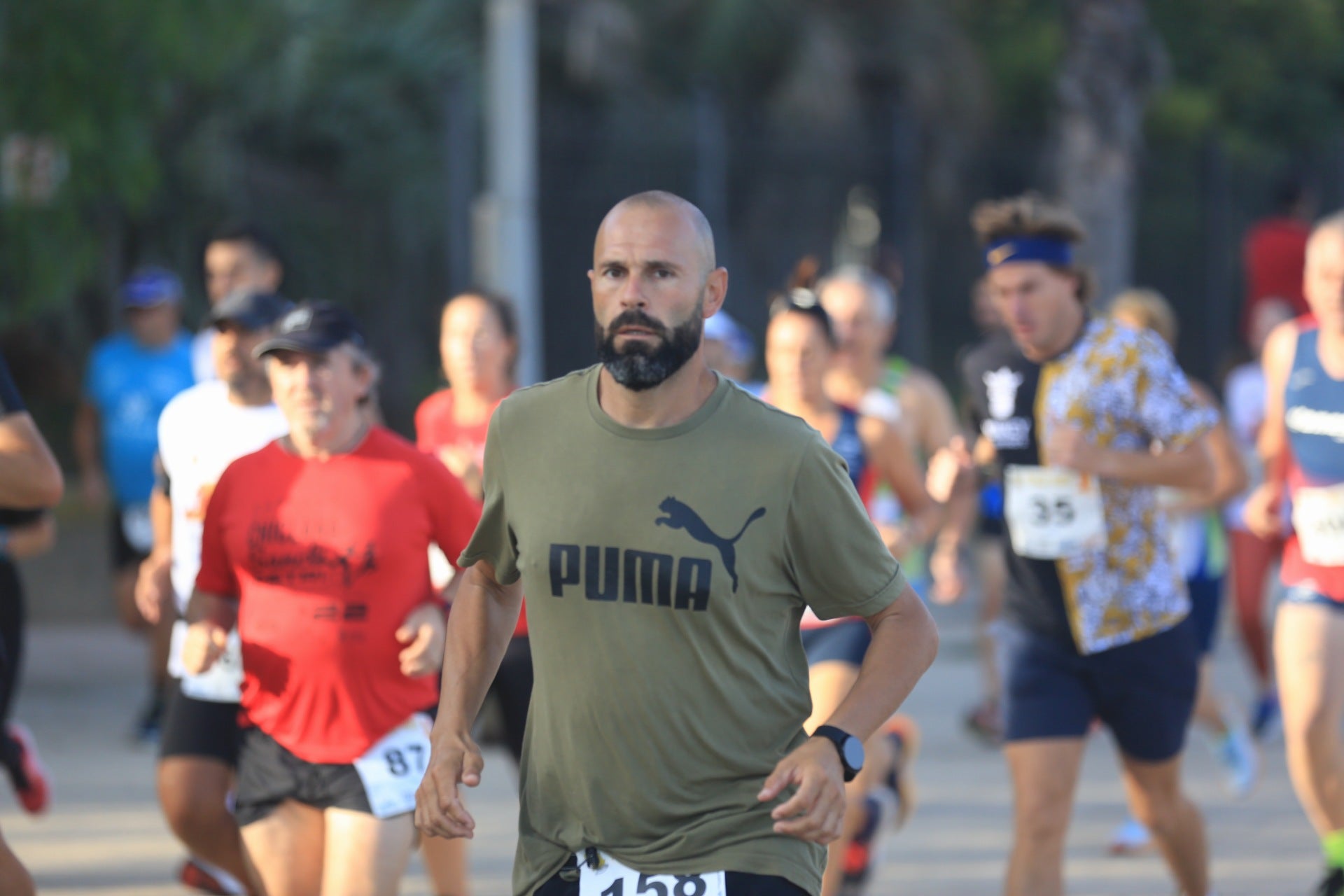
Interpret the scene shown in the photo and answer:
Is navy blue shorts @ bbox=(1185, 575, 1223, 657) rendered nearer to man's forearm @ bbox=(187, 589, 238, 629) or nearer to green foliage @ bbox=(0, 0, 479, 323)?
man's forearm @ bbox=(187, 589, 238, 629)

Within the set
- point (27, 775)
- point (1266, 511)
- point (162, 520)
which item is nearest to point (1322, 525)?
point (1266, 511)

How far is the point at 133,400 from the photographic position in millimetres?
9461

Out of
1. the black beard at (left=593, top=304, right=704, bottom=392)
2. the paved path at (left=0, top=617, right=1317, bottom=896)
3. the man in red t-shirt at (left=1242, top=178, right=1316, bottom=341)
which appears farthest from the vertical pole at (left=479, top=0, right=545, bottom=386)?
the black beard at (left=593, top=304, right=704, bottom=392)

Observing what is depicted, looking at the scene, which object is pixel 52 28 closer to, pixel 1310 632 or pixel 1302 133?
pixel 1310 632

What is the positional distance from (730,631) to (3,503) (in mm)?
1897

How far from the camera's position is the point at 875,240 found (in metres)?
15.4

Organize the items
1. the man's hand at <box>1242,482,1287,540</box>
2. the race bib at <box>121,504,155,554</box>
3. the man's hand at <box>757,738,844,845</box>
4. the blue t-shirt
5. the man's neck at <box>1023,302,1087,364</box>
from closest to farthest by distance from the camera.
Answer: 1. the man's hand at <box>757,738,844,845</box>
2. the man's neck at <box>1023,302,1087,364</box>
3. the man's hand at <box>1242,482,1287,540</box>
4. the race bib at <box>121,504,155,554</box>
5. the blue t-shirt

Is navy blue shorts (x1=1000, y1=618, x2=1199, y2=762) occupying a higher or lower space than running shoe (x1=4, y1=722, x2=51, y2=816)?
higher

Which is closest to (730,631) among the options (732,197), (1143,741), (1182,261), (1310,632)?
(1143,741)

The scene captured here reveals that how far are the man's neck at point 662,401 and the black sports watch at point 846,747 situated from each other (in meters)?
0.61

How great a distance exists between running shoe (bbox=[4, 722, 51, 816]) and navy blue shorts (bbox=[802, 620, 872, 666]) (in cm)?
263

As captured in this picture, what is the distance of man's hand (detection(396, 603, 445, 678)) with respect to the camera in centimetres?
457

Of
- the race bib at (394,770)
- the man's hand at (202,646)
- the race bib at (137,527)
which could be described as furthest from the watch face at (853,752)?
the race bib at (137,527)

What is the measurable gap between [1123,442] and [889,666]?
91.5 inches
